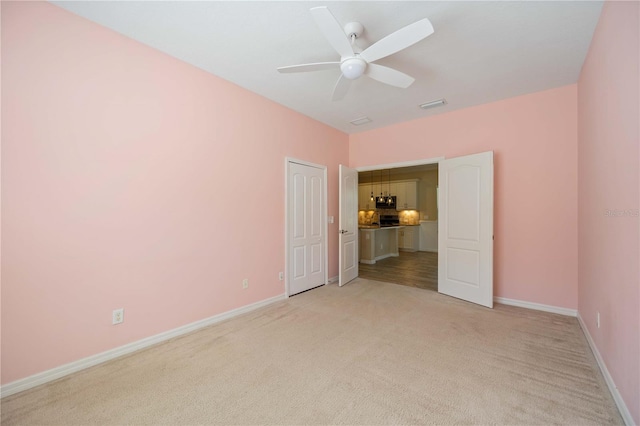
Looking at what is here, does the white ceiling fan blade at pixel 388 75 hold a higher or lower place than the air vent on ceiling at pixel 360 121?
lower

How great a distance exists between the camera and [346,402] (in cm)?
178

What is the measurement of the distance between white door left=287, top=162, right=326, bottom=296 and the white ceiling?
1306 millimetres

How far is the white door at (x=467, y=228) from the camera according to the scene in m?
3.57

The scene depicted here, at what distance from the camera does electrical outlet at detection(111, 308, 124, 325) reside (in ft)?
7.65

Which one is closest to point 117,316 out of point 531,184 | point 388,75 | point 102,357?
point 102,357

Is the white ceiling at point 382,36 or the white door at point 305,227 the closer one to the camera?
the white ceiling at point 382,36

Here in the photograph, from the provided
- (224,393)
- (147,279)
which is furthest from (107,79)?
(224,393)

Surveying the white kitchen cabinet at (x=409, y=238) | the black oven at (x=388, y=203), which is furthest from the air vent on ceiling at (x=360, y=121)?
the white kitchen cabinet at (x=409, y=238)

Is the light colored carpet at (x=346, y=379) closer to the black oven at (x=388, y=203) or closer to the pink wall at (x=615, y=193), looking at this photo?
the pink wall at (x=615, y=193)

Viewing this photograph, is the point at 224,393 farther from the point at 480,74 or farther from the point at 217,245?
the point at 480,74

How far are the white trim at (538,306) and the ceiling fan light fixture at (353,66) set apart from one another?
3.61m

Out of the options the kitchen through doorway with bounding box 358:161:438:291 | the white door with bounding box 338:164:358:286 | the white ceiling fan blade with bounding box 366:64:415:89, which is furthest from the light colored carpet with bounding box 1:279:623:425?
the kitchen through doorway with bounding box 358:161:438:291

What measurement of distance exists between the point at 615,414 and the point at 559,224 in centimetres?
233

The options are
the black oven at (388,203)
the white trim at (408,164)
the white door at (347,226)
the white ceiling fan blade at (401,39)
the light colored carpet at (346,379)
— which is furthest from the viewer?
the black oven at (388,203)
